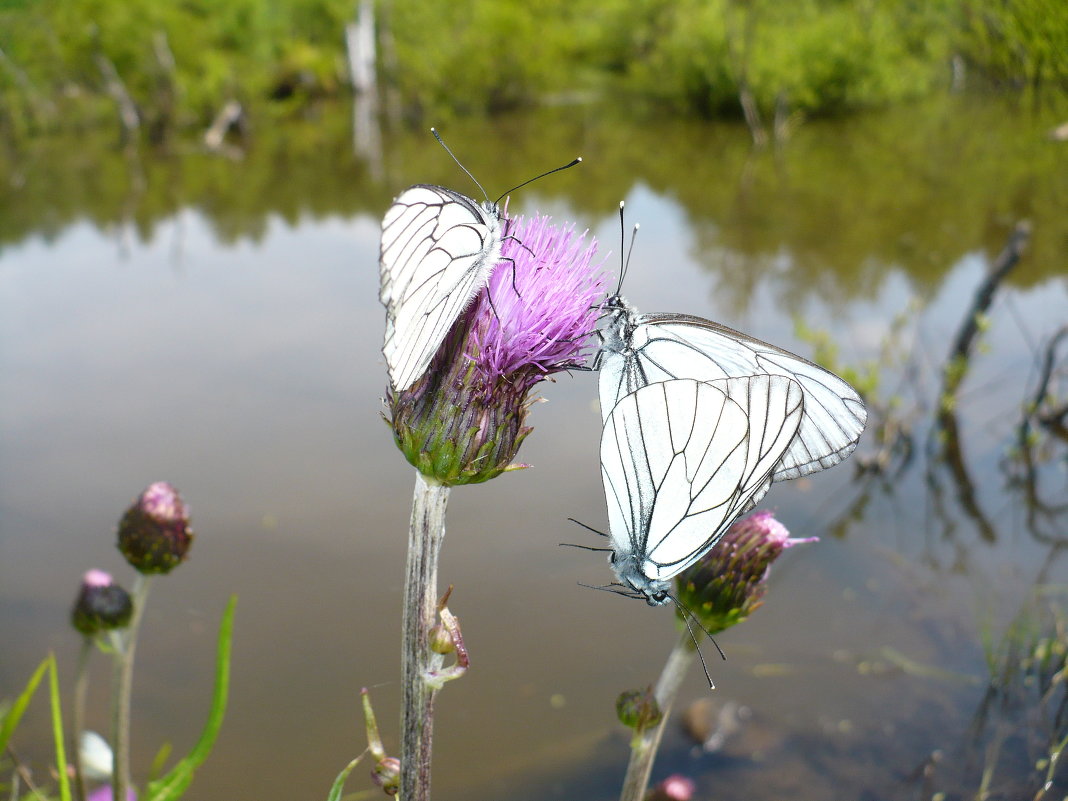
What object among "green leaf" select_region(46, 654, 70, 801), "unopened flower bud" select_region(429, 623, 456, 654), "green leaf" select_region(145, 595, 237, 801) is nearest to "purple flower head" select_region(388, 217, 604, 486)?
"unopened flower bud" select_region(429, 623, 456, 654)

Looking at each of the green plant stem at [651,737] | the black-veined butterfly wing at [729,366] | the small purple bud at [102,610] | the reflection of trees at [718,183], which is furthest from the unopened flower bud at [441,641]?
the reflection of trees at [718,183]

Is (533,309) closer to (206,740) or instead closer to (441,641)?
(441,641)

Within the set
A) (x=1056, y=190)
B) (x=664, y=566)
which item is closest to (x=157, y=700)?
(x=664, y=566)

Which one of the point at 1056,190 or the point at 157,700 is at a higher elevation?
the point at 1056,190

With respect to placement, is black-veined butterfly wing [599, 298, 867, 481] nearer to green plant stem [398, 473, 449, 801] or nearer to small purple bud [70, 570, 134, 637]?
Answer: green plant stem [398, 473, 449, 801]

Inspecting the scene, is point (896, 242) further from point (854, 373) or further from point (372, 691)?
point (372, 691)

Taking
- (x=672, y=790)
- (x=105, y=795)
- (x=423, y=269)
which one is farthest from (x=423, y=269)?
(x=672, y=790)

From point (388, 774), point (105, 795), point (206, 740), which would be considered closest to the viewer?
point (388, 774)
